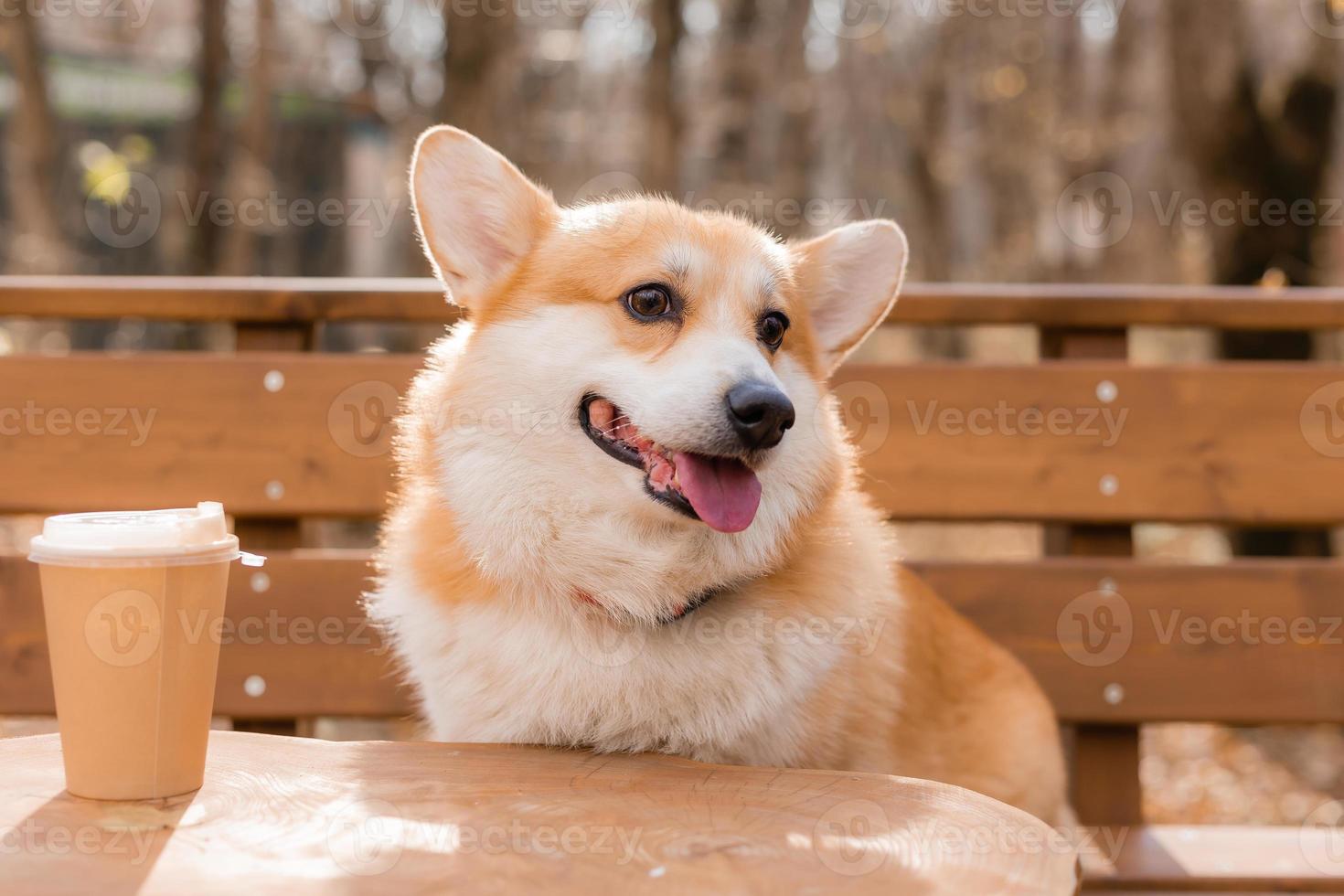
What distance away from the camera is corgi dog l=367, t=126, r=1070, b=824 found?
1810 millimetres

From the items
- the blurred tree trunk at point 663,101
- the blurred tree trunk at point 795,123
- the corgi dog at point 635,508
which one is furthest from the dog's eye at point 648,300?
the blurred tree trunk at point 795,123

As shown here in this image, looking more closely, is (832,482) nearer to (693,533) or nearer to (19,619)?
(693,533)

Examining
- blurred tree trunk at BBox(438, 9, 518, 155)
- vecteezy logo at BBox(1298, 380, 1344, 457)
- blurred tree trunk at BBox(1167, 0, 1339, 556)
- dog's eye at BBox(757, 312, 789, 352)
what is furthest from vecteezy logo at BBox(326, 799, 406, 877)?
Answer: blurred tree trunk at BBox(438, 9, 518, 155)

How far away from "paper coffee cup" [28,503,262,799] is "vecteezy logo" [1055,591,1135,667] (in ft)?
6.41

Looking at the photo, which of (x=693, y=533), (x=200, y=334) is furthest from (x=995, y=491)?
(x=200, y=334)

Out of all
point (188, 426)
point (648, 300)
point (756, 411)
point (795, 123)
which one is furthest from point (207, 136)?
point (756, 411)

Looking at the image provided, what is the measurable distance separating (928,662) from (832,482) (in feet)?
1.59

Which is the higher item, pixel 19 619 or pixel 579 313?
pixel 579 313

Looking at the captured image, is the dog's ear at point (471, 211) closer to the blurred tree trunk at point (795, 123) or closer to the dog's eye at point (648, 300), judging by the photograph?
the dog's eye at point (648, 300)

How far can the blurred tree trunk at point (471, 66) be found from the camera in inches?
250

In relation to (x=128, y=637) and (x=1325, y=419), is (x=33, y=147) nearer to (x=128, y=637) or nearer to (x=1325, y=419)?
(x=128, y=637)

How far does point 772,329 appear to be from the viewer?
2121mm

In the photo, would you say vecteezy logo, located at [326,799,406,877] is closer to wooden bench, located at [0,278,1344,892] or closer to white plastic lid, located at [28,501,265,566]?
white plastic lid, located at [28,501,265,566]

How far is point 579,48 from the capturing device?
8.88 metres
